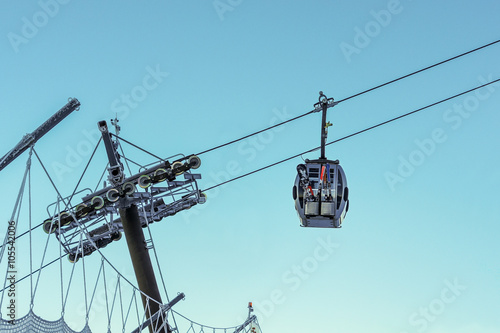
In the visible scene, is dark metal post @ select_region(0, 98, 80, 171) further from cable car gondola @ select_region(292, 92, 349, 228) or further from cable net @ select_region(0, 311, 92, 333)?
cable car gondola @ select_region(292, 92, 349, 228)

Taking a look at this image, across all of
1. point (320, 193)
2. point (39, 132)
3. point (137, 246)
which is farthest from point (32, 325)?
point (320, 193)

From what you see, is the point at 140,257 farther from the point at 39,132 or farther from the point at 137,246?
the point at 39,132

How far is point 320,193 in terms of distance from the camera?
92.6 feet

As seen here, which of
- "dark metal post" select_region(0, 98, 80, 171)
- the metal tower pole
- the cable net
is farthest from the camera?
the metal tower pole

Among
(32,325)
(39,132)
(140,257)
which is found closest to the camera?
(32,325)

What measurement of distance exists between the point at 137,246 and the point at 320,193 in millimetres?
6133

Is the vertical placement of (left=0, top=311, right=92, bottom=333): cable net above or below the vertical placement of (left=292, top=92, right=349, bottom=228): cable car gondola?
below

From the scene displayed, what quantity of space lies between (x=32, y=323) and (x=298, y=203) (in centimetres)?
937

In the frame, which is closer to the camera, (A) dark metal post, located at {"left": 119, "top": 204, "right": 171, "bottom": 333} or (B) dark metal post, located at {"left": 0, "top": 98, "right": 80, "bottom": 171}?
(B) dark metal post, located at {"left": 0, "top": 98, "right": 80, "bottom": 171}

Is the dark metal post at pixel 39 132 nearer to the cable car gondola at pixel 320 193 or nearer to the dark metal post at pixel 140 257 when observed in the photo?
the dark metal post at pixel 140 257

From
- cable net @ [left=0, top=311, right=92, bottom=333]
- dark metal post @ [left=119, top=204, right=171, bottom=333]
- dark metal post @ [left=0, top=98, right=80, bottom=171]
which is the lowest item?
cable net @ [left=0, top=311, right=92, bottom=333]

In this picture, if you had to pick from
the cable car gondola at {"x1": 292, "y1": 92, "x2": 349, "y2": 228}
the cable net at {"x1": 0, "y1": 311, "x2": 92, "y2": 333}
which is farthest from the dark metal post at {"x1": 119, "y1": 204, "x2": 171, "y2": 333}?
the cable car gondola at {"x1": 292, "y1": 92, "x2": 349, "y2": 228}

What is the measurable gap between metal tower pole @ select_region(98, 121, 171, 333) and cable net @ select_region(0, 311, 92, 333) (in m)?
3.48

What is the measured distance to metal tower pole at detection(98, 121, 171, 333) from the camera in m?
27.6
